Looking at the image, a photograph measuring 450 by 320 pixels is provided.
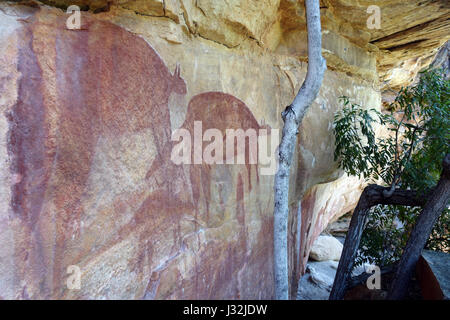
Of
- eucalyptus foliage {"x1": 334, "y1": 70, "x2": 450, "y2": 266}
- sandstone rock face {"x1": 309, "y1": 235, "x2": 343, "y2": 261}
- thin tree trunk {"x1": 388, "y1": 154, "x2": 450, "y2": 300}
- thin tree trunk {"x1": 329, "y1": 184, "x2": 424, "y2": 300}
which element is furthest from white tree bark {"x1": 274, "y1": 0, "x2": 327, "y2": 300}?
sandstone rock face {"x1": 309, "y1": 235, "x2": 343, "y2": 261}

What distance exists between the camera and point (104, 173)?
151 cm

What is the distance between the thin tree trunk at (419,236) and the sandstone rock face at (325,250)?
3.32 metres

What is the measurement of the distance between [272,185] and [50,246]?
194 cm

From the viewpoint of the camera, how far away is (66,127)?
1.37 m

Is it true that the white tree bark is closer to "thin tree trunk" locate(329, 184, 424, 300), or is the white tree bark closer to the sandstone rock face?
"thin tree trunk" locate(329, 184, 424, 300)

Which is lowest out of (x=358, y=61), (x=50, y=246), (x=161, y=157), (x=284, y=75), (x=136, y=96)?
(x=50, y=246)

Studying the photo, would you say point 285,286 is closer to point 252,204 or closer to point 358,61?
point 252,204

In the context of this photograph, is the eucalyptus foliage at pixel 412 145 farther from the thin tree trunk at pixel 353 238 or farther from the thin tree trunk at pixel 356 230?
the thin tree trunk at pixel 353 238

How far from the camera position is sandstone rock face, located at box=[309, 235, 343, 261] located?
635cm

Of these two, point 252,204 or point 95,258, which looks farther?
point 252,204

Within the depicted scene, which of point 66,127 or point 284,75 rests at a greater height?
point 284,75

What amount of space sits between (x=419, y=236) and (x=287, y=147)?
203 cm

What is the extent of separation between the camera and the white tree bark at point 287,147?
2076 millimetres

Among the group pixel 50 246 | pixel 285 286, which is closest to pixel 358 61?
pixel 285 286
